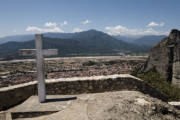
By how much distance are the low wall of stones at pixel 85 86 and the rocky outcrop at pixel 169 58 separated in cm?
648

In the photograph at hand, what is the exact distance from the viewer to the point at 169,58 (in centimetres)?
1211

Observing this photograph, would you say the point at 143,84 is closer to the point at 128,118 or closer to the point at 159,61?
the point at 128,118

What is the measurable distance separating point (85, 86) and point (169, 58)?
9006 mm

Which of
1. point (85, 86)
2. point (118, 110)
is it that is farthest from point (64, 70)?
point (118, 110)

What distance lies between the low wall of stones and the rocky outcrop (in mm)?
6484

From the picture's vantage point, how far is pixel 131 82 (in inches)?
221

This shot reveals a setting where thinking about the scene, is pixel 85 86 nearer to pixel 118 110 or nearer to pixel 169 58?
pixel 118 110

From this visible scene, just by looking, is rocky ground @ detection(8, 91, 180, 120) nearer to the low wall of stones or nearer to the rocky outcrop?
the low wall of stones

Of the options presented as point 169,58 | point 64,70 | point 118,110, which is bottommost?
point 64,70

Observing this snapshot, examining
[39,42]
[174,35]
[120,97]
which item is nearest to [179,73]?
[174,35]

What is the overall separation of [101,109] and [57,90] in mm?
2667

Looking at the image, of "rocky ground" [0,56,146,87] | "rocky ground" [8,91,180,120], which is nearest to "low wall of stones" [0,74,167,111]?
"rocky ground" [8,91,180,120]

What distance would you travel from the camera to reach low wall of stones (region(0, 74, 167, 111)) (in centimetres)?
557

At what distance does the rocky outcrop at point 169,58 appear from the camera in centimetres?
1127
